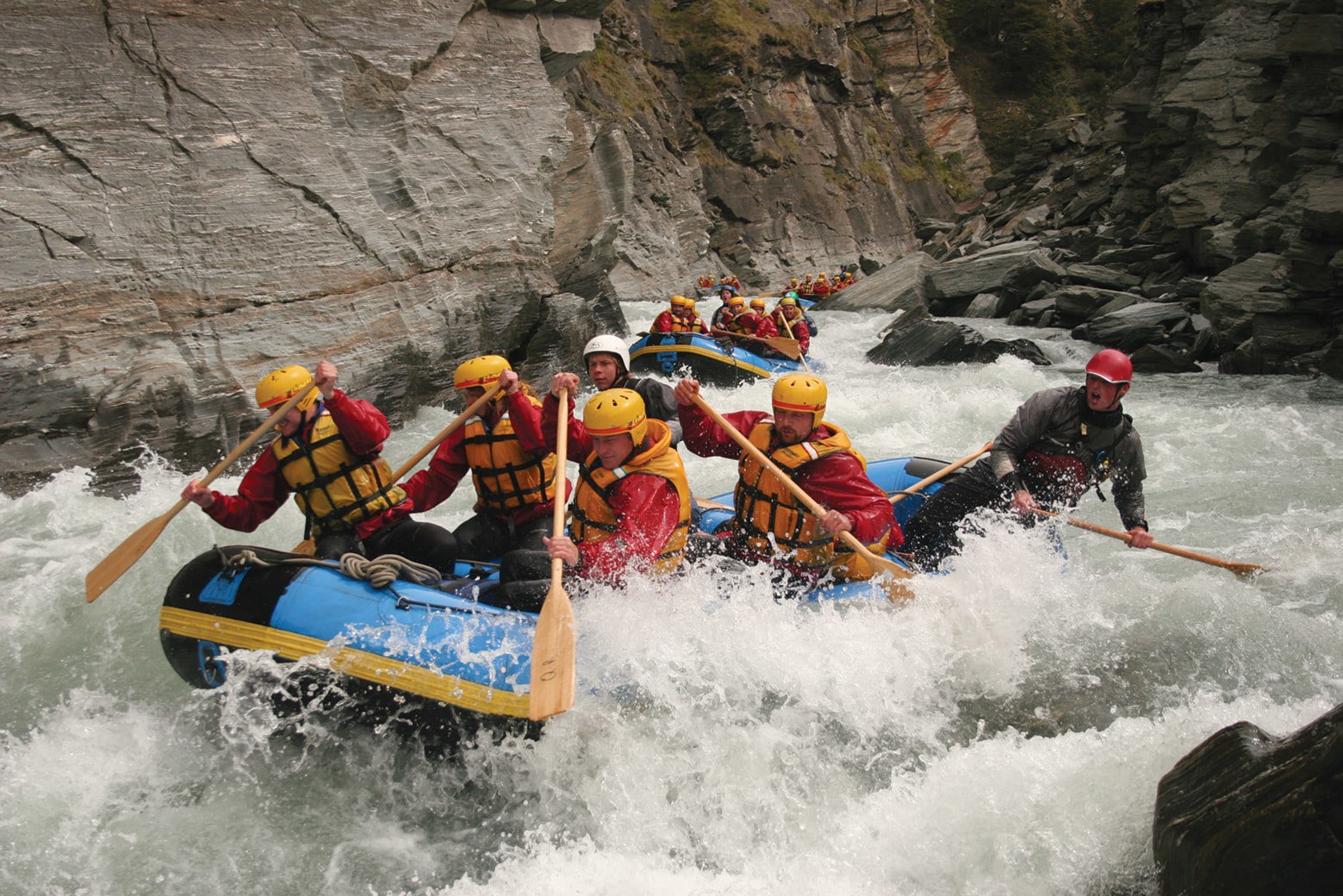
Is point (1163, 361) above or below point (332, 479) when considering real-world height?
below

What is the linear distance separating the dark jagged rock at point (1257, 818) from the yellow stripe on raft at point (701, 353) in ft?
31.9

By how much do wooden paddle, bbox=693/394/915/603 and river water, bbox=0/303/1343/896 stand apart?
0.39 ft

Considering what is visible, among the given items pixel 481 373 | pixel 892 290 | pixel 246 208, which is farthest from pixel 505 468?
pixel 892 290

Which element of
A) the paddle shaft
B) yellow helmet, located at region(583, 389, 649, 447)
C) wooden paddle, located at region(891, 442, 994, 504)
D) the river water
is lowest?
the river water

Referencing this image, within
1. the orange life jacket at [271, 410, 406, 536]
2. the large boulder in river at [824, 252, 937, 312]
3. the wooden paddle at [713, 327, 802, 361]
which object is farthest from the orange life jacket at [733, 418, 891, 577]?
the large boulder in river at [824, 252, 937, 312]

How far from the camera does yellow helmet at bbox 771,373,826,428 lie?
412 centimetres

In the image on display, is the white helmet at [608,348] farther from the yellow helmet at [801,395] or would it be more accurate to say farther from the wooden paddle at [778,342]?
the wooden paddle at [778,342]

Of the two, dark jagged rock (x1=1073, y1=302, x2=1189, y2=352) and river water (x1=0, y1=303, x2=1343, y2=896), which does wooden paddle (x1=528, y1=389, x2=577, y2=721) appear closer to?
river water (x1=0, y1=303, x2=1343, y2=896)

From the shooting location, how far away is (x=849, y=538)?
408 centimetres

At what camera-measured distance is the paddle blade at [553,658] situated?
11.1 feet

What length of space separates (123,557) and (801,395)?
3.45m

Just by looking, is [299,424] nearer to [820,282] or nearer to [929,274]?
[929,274]

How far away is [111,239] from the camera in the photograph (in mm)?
7660

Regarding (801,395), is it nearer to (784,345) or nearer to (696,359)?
(696,359)
